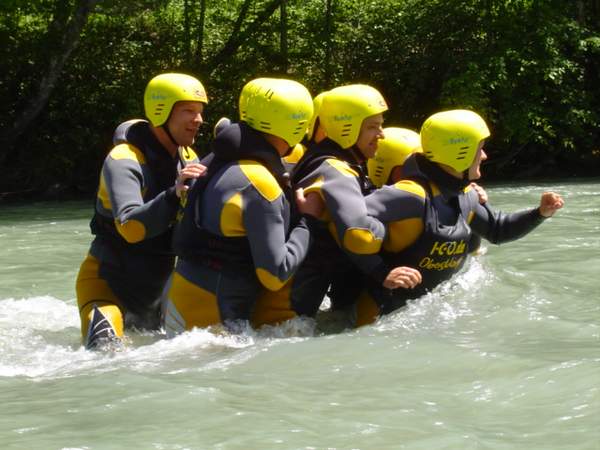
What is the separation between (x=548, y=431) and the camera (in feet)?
12.9

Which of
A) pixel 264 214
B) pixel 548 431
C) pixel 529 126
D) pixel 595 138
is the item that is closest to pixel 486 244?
pixel 264 214

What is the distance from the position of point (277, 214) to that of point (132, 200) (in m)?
0.78

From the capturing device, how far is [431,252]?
5527 mm

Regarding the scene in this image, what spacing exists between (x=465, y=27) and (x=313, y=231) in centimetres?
1528

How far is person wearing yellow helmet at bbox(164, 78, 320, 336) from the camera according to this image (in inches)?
197

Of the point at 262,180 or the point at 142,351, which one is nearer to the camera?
the point at 262,180

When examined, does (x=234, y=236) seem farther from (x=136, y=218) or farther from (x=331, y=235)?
(x=331, y=235)

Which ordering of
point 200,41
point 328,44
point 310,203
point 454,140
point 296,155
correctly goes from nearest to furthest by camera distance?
point 310,203 → point 454,140 → point 296,155 → point 200,41 → point 328,44

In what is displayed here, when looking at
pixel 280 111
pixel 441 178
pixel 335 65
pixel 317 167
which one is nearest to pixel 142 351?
pixel 317 167

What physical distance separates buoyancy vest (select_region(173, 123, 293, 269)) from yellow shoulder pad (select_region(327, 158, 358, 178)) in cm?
25

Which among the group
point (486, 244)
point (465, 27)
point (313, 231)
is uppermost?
point (465, 27)

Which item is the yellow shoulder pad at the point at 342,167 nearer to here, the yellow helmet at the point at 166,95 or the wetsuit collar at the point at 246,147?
the wetsuit collar at the point at 246,147

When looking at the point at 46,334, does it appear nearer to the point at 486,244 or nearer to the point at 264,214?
the point at 264,214

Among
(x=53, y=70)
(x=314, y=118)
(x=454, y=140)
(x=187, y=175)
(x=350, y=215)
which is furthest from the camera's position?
(x=53, y=70)
